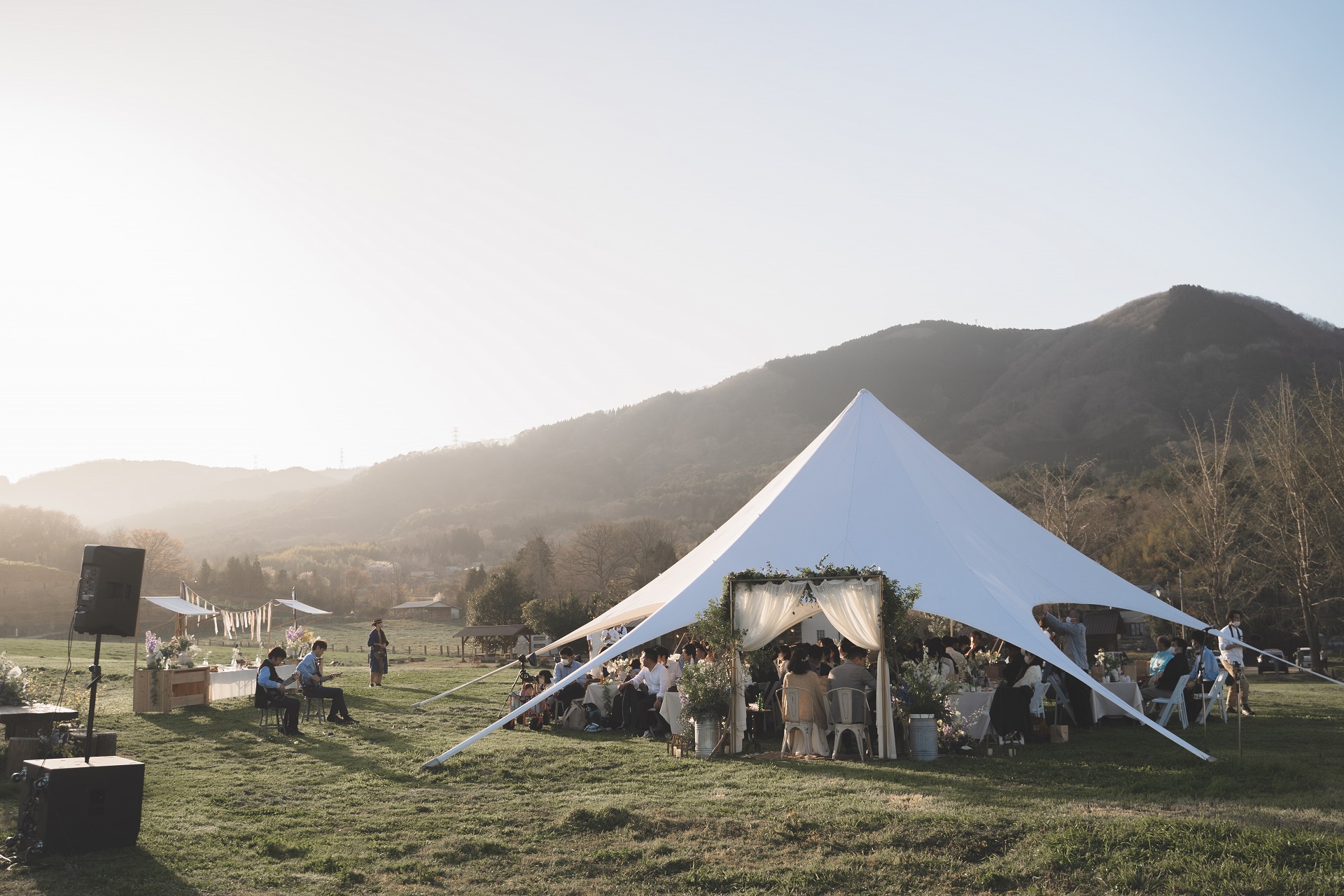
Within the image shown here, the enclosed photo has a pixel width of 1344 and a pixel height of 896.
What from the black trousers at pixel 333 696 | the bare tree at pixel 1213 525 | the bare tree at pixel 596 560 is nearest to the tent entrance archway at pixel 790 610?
the black trousers at pixel 333 696

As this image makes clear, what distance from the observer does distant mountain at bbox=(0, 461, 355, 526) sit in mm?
131250

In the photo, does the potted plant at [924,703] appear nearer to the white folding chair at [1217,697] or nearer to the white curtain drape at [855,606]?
the white curtain drape at [855,606]

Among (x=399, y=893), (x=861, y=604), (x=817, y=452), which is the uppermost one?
(x=817, y=452)

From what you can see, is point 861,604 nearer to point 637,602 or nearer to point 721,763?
point 721,763

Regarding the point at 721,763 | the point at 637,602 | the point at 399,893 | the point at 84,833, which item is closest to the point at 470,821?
the point at 399,893

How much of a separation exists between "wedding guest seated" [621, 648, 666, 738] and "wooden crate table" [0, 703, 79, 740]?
544 centimetres

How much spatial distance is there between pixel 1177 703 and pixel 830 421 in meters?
78.1

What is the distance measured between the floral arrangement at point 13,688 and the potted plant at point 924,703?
7933mm

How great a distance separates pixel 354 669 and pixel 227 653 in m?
8.02

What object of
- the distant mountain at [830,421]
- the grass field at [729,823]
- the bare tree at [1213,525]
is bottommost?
the grass field at [729,823]

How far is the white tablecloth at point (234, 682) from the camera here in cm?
1326

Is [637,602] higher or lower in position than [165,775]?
higher

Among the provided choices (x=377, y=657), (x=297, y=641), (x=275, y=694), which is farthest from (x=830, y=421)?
(x=275, y=694)

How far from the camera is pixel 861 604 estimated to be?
8.20 m
